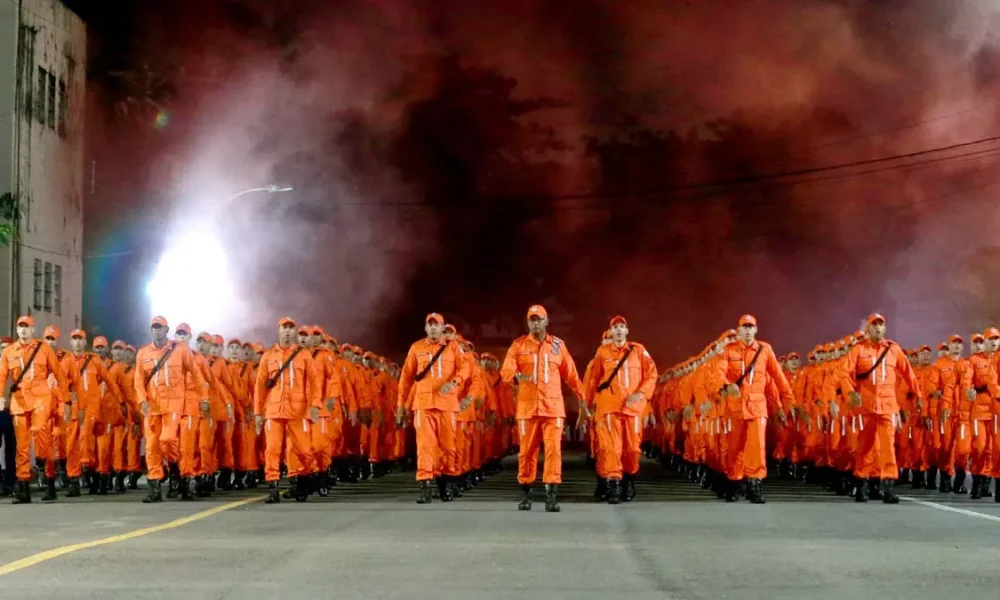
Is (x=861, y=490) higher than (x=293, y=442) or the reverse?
the reverse

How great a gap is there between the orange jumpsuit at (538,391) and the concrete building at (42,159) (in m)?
20.0

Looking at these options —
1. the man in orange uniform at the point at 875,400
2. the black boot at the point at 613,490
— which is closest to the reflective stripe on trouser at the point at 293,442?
the black boot at the point at 613,490

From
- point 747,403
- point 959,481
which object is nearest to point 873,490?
point 747,403

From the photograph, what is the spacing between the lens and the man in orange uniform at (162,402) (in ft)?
56.5

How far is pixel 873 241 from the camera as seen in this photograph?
49.9m

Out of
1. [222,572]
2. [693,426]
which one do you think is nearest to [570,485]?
[693,426]

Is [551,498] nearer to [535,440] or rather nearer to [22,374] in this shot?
[535,440]

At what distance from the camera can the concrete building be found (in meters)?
32.9

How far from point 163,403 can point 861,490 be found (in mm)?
8736

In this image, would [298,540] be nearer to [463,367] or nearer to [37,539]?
[37,539]

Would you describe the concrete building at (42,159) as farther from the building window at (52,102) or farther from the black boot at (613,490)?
the black boot at (613,490)

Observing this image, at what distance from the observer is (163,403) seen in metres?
17.3

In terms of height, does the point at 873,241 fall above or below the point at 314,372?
above

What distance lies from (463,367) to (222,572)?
315 inches
